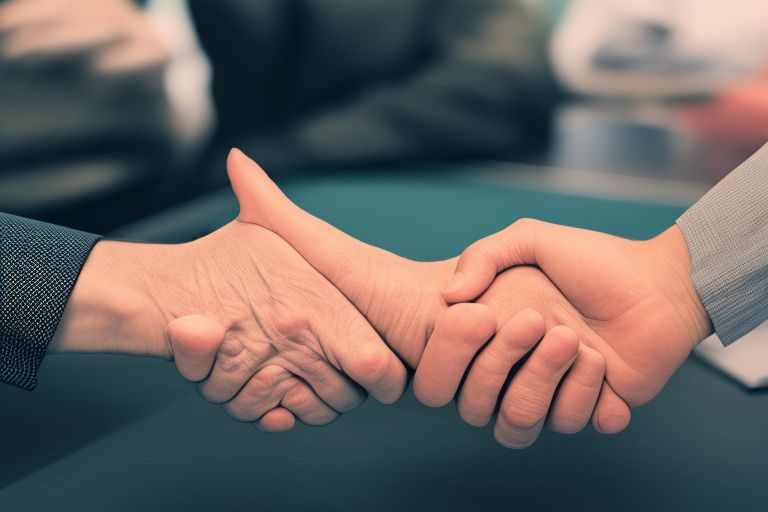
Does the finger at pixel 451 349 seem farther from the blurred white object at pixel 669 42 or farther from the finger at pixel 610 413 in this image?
the blurred white object at pixel 669 42

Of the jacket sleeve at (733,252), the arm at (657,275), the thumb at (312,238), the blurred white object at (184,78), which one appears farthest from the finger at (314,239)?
the blurred white object at (184,78)

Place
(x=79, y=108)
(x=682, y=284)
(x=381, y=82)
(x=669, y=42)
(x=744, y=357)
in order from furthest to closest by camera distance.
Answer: (x=381, y=82), (x=669, y=42), (x=79, y=108), (x=744, y=357), (x=682, y=284)

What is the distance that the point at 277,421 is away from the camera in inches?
39.8

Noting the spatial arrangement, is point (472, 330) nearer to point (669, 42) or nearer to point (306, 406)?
point (306, 406)

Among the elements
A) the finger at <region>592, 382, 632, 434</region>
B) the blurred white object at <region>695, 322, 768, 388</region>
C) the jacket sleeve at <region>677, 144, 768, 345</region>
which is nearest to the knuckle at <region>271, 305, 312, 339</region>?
the finger at <region>592, 382, 632, 434</region>

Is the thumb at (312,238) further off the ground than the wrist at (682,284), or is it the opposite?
the wrist at (682,284)

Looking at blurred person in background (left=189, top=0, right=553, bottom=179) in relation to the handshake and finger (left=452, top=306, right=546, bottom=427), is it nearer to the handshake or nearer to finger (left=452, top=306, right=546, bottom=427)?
the handshake

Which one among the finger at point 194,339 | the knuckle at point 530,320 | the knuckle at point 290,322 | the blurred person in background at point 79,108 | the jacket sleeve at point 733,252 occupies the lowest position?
the blurred person in background at point 79,108

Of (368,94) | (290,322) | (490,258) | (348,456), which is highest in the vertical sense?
(490,258)

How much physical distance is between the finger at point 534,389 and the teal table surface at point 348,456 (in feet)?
0.15

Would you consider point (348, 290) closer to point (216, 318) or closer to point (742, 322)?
point (216, 318)

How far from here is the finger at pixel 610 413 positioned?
3.21 feet

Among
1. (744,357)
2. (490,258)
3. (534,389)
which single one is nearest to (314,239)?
(490,258)

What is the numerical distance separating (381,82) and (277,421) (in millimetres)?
1559
